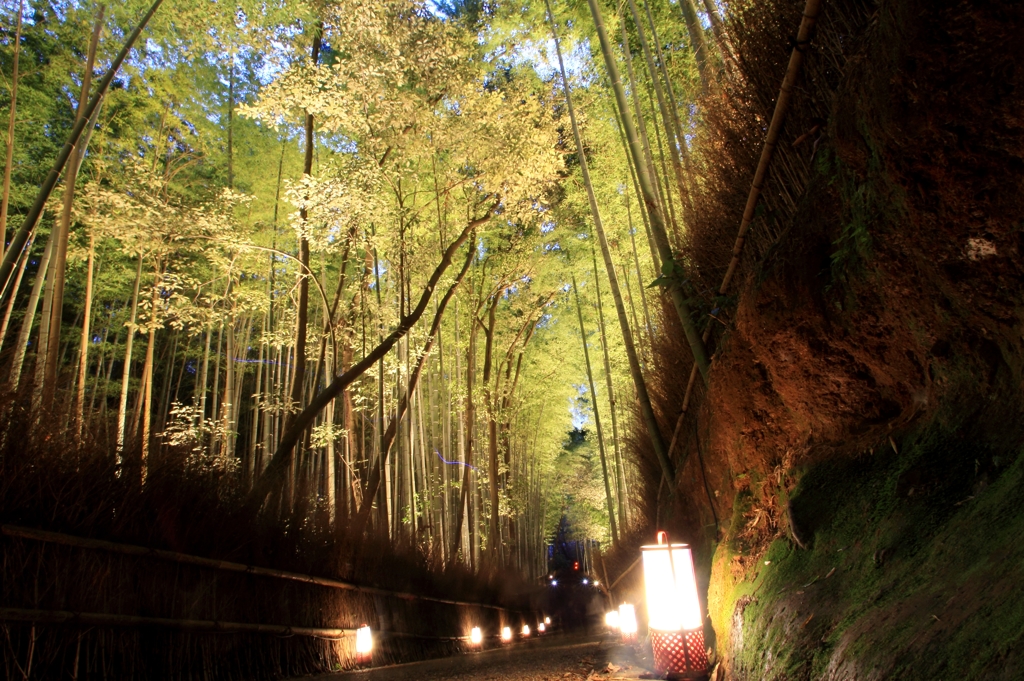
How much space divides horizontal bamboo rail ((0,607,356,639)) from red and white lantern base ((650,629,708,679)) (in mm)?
2339

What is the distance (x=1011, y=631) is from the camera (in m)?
1.03

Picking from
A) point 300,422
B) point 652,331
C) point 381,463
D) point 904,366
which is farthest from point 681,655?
point 381,463

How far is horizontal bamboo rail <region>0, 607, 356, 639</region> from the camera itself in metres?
2.18

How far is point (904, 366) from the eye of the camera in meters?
1.79

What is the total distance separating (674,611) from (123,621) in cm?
251

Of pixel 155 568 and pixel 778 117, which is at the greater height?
pixel 778 117

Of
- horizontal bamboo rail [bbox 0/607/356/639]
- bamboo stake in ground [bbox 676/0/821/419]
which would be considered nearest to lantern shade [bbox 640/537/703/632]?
bamboo stake in ground [bbox 676/0/821/419]

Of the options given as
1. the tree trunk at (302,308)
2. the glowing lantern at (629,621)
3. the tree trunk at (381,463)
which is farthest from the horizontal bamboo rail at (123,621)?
the glowing lantern at (629,621)

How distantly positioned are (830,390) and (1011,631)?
1175 mm

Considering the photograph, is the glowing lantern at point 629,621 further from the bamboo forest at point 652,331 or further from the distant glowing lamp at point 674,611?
the distant glowing lamp at point 674,611

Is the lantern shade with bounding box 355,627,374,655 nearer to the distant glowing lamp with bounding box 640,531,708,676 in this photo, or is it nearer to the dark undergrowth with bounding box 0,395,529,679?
the dark undergrowth with bounding box 0,395,529,679

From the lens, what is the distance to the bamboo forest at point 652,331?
137 centimetres

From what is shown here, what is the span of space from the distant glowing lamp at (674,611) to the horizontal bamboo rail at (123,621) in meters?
2.33

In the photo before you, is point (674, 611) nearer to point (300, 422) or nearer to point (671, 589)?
point (671, 589)
